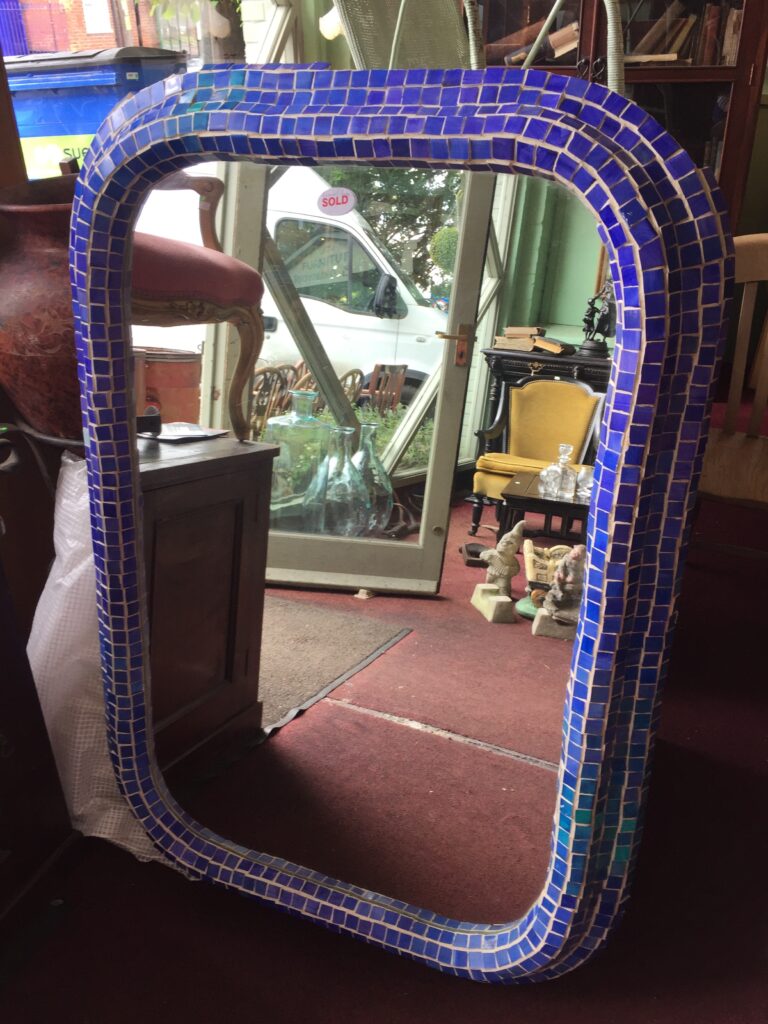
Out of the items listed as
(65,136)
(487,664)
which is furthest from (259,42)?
(487,664)

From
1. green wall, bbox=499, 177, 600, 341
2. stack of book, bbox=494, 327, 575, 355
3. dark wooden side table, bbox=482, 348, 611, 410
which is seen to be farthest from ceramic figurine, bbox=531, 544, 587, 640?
stack of book, bbox=494, 327, 575, 355

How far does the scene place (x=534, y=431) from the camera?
338cm

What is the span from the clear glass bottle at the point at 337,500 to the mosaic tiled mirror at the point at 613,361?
1.54 meters

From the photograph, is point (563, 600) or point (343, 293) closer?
point (563, 600)

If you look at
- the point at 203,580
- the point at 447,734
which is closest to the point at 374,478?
the point at 447,734

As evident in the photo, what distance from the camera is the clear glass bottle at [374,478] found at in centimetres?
256

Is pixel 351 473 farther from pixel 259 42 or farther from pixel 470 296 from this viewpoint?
pixel 259 42

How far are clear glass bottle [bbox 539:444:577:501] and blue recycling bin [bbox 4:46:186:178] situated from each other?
181 cm

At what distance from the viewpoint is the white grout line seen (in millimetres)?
1516

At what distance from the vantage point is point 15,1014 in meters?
0.96

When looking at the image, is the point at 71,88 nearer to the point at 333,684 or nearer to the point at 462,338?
the point at 462,338

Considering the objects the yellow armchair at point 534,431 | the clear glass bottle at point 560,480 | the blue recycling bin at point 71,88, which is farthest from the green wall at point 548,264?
the blue recycling bin at point 71,88

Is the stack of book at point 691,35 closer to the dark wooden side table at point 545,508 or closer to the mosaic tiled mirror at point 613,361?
the dark wooden side table at point 545,508

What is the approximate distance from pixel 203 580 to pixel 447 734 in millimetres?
603
